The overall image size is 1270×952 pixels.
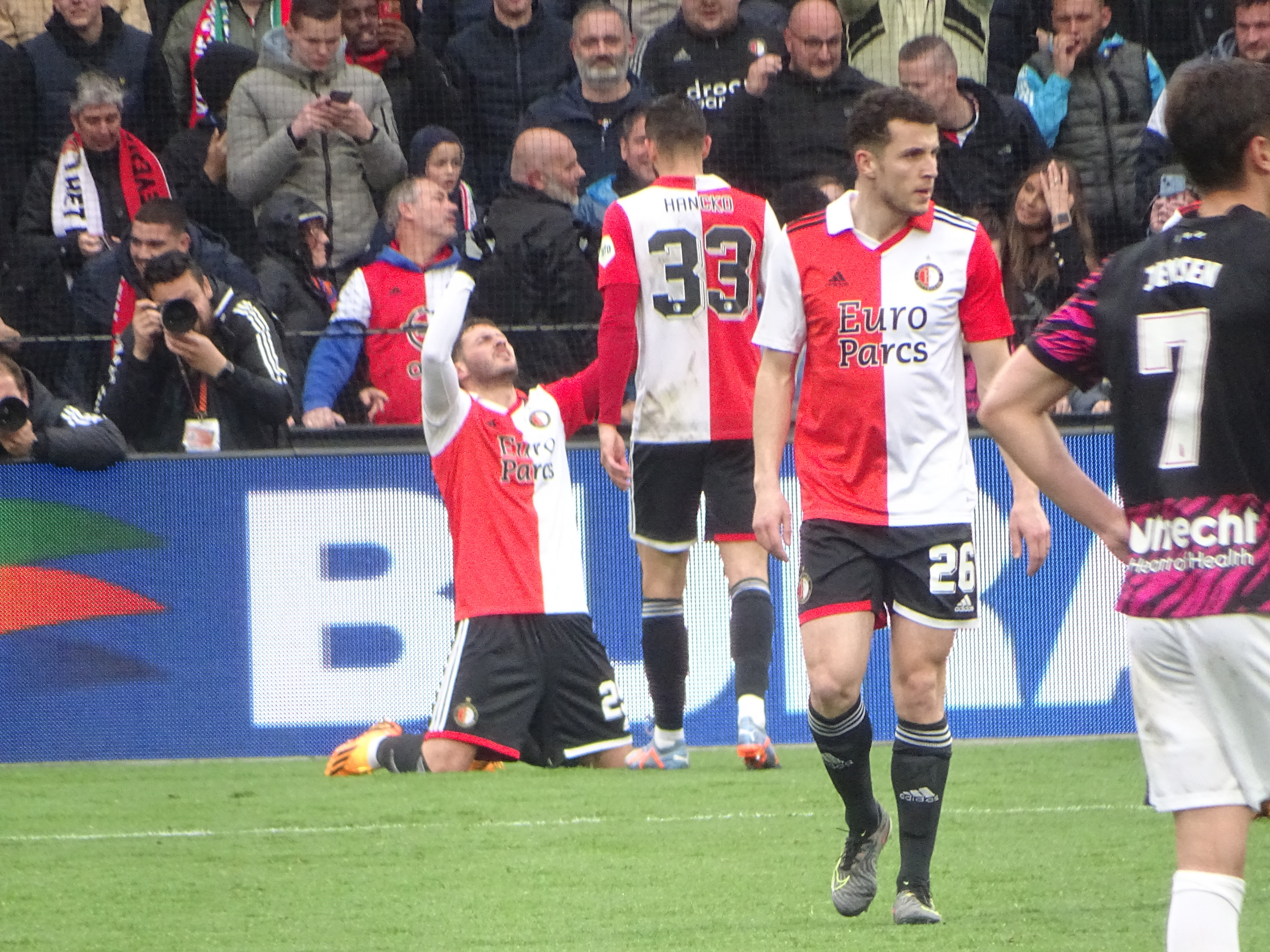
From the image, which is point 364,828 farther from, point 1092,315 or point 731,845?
point 1092,315

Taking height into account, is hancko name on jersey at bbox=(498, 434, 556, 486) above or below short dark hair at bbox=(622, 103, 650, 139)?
below

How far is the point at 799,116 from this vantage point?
9594mm

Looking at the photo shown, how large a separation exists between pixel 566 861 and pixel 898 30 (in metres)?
5.77

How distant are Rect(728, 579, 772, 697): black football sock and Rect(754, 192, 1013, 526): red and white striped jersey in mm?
2215

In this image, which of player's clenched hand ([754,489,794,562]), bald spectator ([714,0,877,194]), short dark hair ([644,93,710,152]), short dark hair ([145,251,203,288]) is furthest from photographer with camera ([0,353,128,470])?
player's clenched hand ([754,489,794,562])

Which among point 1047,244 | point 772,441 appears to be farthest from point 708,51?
point 772,441

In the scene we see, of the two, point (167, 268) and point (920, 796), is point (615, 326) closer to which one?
point (167, 268)

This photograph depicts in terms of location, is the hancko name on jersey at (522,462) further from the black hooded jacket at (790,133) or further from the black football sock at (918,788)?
the black football sock at (918,788)

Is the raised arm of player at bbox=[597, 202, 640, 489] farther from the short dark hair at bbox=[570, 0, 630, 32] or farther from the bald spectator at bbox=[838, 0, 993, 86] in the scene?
the bald spectator at bbox=[838, 0, 993, 86]

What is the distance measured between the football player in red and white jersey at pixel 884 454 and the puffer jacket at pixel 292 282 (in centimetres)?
424

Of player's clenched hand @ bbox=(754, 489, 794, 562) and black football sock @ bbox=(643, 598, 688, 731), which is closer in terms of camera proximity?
player's clenched hand @ bbox=(754, 489, 794, 562)

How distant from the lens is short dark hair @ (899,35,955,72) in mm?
9375

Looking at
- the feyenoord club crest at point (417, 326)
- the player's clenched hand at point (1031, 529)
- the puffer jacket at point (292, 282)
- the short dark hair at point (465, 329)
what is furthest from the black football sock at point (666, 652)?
the player's clenched hand at point (1031, 529)

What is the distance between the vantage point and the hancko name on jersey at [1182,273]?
2980mm
